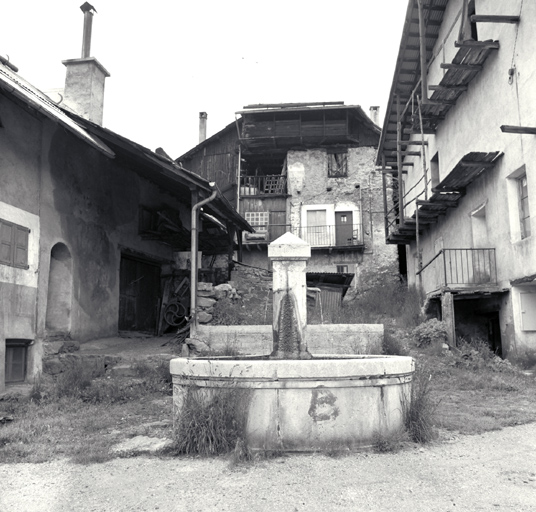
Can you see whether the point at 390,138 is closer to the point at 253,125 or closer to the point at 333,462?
the point at 253,125

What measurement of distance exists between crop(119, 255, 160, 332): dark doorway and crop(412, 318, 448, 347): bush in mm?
7145

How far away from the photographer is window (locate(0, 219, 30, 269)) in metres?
9.11

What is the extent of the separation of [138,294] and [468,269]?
8.52 meters

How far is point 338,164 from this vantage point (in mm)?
28641

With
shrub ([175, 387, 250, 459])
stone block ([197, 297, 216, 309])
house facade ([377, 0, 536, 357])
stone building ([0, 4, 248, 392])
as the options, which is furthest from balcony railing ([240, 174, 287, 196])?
shrub ([175, 387, 250, 459])

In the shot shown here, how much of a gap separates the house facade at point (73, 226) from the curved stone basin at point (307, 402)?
5.65 metres

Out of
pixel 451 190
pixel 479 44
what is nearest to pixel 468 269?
pixel 451 190

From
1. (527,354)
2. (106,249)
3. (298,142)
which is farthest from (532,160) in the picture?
(298,142)

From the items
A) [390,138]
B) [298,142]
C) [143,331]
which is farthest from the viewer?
[298,142]

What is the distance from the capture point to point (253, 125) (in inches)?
1122

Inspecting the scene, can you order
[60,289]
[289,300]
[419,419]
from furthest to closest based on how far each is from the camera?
[60,289] < [289,300] < [419,419]

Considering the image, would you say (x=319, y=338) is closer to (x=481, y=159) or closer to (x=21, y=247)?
(x=481, y=159)

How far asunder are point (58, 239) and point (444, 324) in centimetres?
845

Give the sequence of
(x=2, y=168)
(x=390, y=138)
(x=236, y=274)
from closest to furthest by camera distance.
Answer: (x=2, y=168)
(x=236, y=274)
(x=390, y=138)
